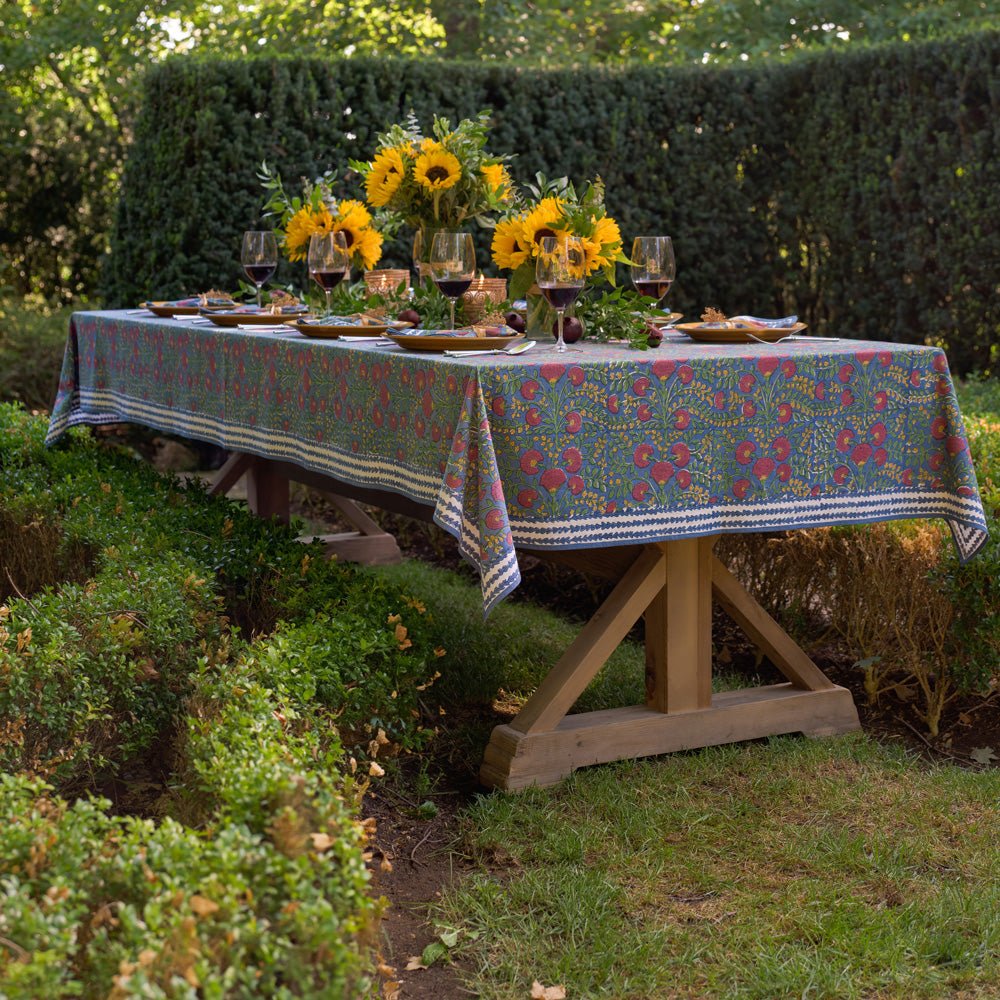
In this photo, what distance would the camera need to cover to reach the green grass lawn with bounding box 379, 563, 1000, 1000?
8.29 feet

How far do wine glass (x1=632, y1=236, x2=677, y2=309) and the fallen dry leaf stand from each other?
1929mm

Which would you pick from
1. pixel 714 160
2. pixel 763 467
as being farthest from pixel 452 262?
pixel 714 160

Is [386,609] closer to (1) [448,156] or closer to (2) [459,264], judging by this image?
(2) [459,264]

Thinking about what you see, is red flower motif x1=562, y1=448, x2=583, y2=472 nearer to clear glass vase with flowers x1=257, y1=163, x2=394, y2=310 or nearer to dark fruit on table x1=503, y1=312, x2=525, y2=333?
dark fruit on table x1=503, y1=312, x2=525, y2=333

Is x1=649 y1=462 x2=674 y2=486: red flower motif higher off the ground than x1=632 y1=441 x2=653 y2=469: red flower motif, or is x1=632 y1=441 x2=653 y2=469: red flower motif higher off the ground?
x1=632 y1=441 x2=653 y2=469: red flower motif

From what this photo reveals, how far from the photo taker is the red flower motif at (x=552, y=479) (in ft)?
9.78

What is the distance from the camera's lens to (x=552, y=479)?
118 inches

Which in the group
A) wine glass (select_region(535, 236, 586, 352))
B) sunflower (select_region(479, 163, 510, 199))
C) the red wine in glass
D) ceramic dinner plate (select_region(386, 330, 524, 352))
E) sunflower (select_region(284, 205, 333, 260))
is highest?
sunflower (select_region(479, 163, 510, 199))

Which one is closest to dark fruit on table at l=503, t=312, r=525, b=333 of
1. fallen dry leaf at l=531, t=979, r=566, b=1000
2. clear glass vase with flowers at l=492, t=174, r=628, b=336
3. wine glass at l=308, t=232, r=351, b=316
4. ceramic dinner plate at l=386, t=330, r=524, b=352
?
clear glass vase with flowers at l=492, t=174, r=628, b=336

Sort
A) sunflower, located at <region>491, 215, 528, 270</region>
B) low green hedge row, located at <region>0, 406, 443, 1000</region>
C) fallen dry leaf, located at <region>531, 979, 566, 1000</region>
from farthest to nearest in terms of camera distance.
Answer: sunflower, located at <region>491, 215, 528, 270</region> → fallen dry leaf, located at <region>531, 979, 566, 1000</region> → low green hedge row, located at <region>0, 406, 443, 1000</region>

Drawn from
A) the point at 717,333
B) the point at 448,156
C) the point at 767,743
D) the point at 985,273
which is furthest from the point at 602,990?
the point at 985,273

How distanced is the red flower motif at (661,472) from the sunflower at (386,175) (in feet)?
4.40

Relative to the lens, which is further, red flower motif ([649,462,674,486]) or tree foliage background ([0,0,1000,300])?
tree foliage background ([0,0,1000,300])

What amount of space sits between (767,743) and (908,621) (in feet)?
1.82
